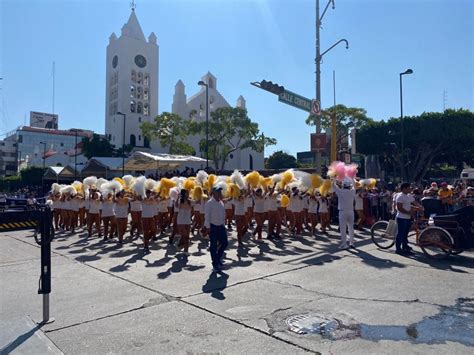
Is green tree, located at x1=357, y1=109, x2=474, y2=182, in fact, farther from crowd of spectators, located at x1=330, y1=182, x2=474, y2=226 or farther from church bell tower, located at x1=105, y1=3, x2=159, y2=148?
church bell tower, located at x1=105, y1=3, x2=159, y2=148

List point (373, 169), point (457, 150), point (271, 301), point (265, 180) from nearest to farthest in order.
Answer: point (271, 301)
point (265, 180)
point (373, 169)
point (457, 150)

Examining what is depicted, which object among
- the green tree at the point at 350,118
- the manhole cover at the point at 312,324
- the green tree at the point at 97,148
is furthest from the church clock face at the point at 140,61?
the manhole cover at the point at 312,324

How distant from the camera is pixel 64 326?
197 inches

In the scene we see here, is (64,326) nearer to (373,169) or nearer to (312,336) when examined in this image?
(312,336)

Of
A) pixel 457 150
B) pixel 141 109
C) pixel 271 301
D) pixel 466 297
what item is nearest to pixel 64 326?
pixel 271 301

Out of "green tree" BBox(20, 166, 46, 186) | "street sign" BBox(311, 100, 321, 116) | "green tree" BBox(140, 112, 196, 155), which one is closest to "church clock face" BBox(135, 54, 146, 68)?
"green tree" BBox(20, 166, 46, 186)

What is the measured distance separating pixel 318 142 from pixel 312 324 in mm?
12199

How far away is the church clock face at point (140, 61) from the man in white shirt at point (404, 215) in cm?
6550

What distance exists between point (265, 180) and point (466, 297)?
775 centimetres

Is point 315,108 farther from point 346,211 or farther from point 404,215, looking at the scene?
point 404,215

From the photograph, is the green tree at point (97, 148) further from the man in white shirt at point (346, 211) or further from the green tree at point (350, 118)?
the man in white shirt at point (346, 211)

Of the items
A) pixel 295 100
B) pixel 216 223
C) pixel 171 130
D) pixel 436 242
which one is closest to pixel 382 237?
pixel 436 242

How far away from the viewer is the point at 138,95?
228 ft

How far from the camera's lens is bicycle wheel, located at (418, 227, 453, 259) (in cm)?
847
